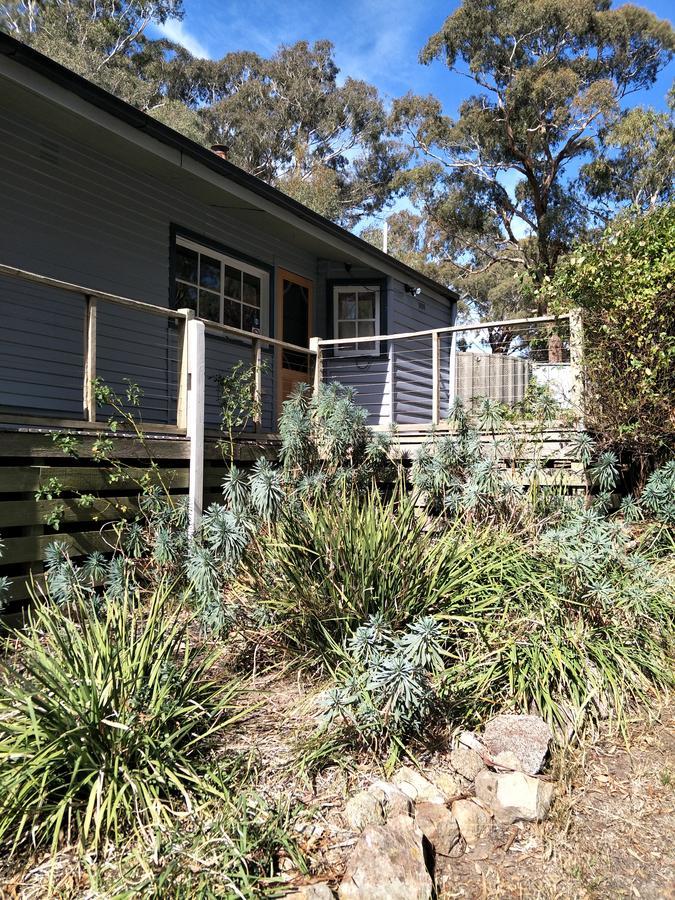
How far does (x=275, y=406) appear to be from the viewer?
9352 millimetres

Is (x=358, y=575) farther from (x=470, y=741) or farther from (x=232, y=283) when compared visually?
(x=232, y=283)

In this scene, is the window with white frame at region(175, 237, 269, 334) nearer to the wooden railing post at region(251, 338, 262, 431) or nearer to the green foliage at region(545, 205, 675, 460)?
the wooden railing post at region(251, 338, 262, 431)

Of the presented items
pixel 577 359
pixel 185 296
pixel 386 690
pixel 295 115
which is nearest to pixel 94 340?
pixel 386 690

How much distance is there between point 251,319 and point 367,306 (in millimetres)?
2262

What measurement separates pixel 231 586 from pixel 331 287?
24.9ft

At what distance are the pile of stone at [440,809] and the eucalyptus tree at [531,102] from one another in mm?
20813

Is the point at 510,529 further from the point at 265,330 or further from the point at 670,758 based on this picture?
the point at 265,330

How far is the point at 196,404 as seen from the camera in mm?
5816

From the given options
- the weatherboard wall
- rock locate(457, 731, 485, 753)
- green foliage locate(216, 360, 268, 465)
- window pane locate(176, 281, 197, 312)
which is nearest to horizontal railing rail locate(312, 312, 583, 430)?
green foliage locate(216, 360, 268, 465)

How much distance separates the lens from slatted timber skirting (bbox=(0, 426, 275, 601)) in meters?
4.40

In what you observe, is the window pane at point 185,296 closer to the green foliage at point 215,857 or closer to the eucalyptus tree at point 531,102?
the green foliage at point 215,857

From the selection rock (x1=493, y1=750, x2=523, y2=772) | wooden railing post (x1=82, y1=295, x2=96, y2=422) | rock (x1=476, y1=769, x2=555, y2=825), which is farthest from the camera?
wooden railing post (x1=82, y1=295, x2=96, y2=422)

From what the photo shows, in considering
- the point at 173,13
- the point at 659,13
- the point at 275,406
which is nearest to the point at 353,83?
the point at 173,13

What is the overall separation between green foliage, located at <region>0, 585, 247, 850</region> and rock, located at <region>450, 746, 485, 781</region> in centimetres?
109
